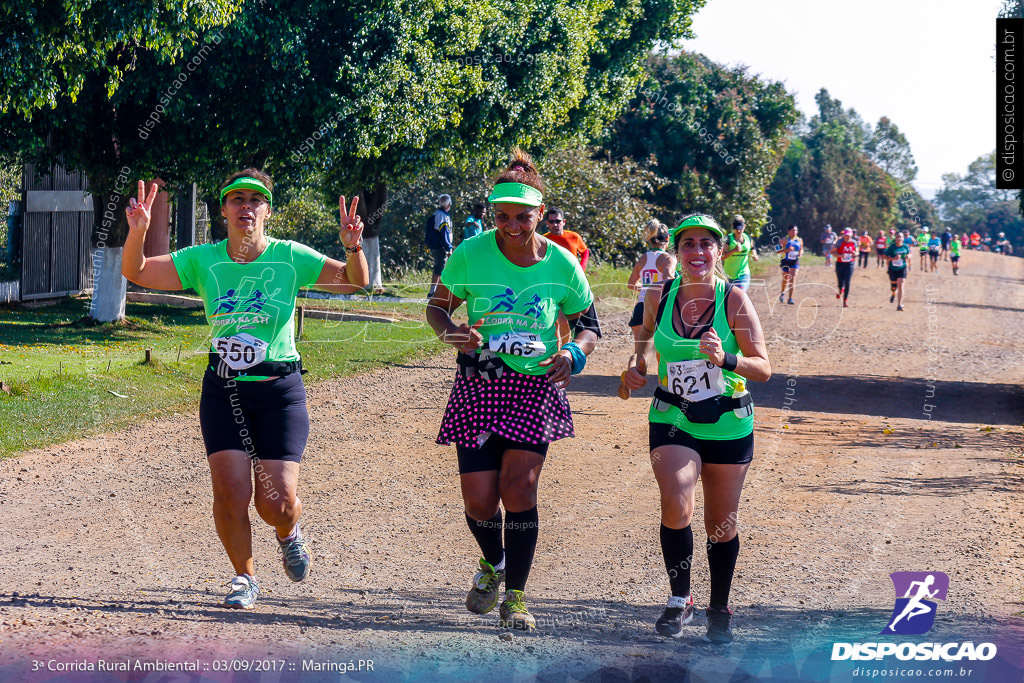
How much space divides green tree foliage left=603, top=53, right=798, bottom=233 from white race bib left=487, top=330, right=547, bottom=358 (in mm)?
32609

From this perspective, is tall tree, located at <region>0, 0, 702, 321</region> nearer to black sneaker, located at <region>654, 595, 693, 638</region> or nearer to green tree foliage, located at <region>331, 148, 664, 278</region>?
green tree foliage, located at <region>331, 148, 664, 278</region>

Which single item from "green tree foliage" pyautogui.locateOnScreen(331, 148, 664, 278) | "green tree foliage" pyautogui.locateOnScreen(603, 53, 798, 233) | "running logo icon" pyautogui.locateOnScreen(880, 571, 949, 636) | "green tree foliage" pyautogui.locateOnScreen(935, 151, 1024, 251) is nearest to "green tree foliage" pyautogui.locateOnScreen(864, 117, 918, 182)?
"green tree foliage" pyautogui.locateOnScreen(935, 151, 1024, 251)

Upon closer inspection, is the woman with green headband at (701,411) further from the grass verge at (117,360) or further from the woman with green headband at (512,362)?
the grass verge at (117,360)

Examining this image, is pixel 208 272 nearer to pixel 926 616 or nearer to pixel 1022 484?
pixel 926 616

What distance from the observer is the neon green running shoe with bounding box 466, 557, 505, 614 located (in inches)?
208

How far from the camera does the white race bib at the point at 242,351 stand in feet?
16.7

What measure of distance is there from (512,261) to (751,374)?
1.22 meters

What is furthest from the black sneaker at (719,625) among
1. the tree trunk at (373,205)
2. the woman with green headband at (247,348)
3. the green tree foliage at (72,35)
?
the tree trunk at (373,205)

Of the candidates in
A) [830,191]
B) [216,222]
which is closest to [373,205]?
[216,222]

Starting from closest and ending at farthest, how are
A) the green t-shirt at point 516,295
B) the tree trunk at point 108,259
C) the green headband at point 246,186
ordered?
the green t-shirt at point 516,295
the green headband at point 246,186
the tree trunk at point 108,259

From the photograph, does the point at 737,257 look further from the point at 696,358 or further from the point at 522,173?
the point at 696,358

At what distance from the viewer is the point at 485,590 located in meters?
5.32

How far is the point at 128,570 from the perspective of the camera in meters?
5.98

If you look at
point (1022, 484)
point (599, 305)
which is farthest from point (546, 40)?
point (1022, 484)
